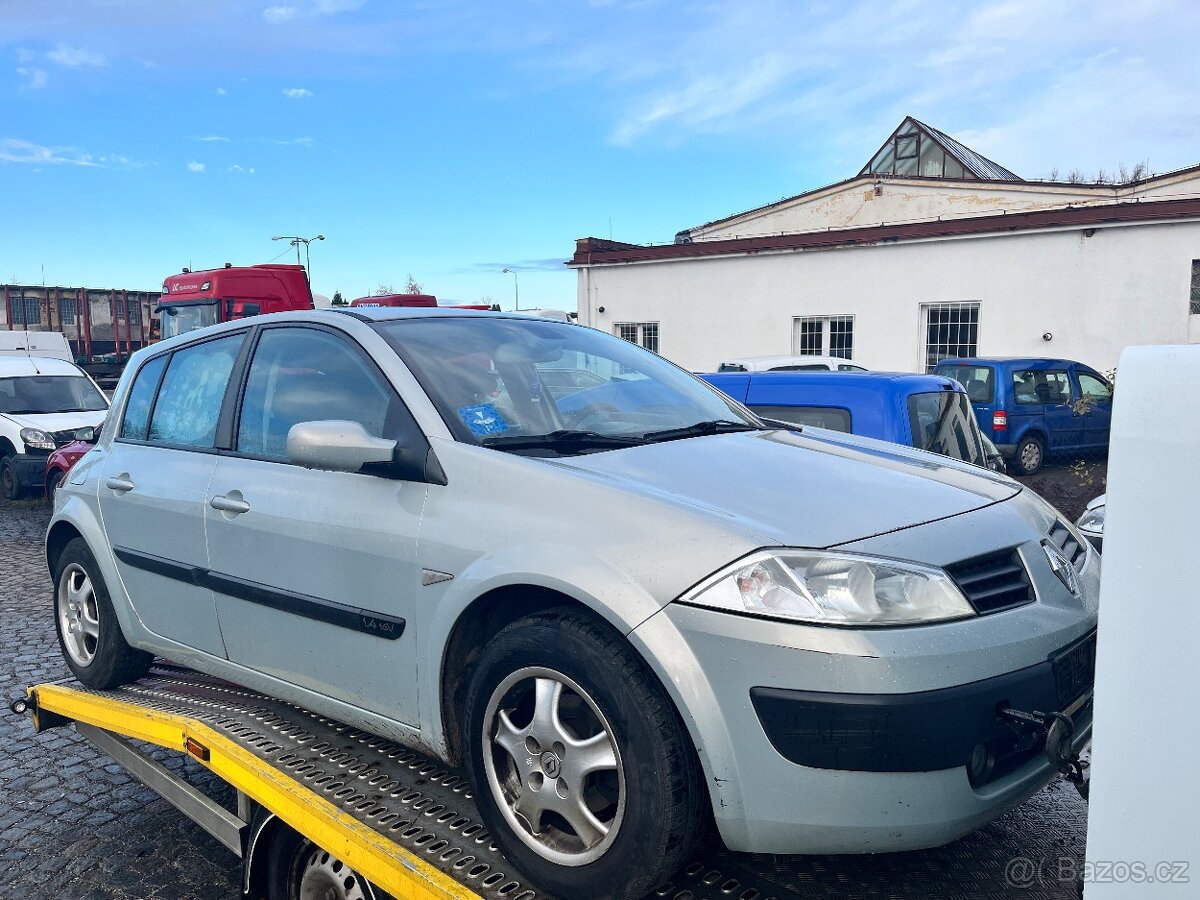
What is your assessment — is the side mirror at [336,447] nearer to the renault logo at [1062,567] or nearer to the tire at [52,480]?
the renault logo at [1062,567]

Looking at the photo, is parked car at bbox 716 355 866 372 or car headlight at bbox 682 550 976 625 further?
parked car at bbox 716 355 866 372

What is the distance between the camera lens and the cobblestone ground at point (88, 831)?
308 cm

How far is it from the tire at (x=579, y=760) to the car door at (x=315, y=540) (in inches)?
14.7

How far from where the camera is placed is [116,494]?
11.9 ft

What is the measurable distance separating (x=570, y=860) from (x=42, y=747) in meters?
3.31

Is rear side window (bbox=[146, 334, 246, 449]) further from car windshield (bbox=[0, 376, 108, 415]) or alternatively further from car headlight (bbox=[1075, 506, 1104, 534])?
car windshield (bbox=[0, 376, 108, 415])

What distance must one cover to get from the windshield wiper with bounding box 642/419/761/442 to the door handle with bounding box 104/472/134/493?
210 cm

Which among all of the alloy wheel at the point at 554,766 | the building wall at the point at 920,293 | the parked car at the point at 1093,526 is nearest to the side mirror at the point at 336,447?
the alloy wheel at the point at 554,766

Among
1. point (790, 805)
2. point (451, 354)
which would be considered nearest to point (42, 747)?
point (451, 354)

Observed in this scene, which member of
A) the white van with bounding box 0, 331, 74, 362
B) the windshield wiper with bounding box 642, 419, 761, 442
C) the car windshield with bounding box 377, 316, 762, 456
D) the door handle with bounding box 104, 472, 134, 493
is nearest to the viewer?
the car windshield with bounding box 377, 316, 762, 456

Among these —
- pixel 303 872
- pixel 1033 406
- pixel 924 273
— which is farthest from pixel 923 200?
pixel 303 872

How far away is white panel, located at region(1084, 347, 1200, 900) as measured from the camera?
3.99 feet

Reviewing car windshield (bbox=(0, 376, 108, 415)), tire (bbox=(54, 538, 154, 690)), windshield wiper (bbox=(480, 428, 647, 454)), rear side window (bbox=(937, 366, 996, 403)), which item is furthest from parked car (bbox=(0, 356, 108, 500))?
rear side window (bbox=(937, 366, 996, 403))

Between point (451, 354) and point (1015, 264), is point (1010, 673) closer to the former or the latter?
point (451, 354)
